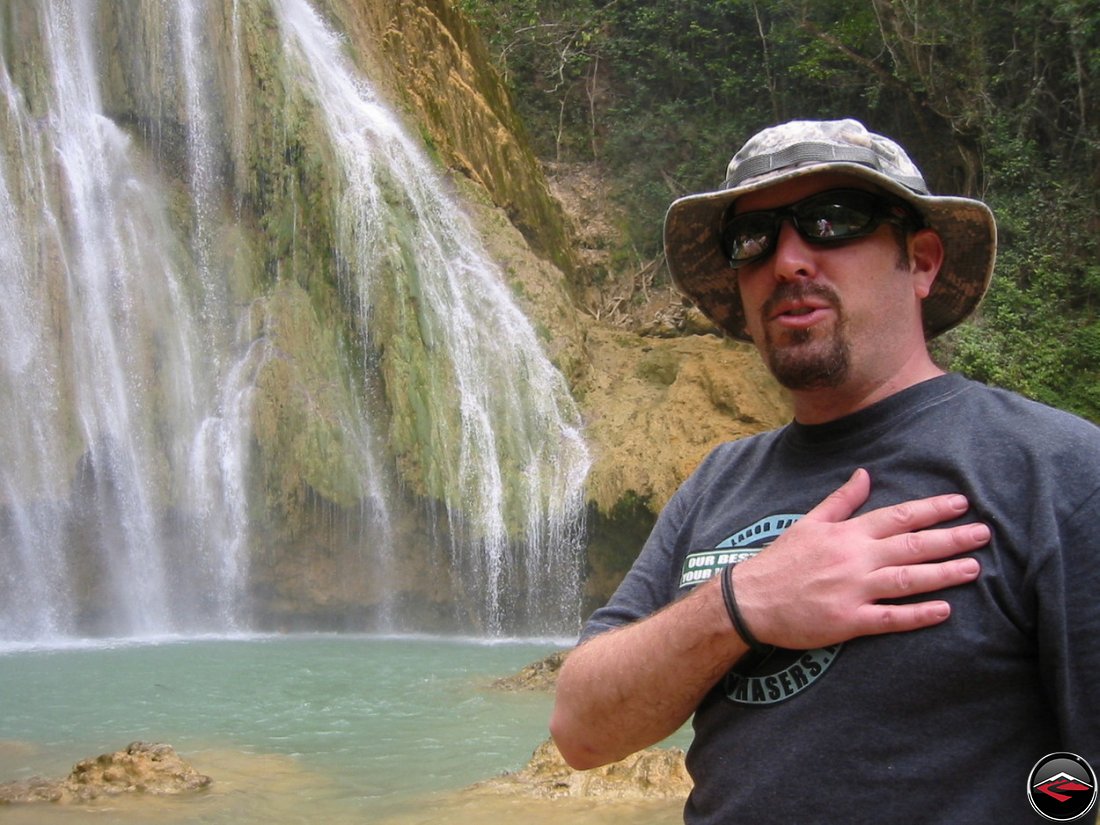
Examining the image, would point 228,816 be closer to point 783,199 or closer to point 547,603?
point 783,199

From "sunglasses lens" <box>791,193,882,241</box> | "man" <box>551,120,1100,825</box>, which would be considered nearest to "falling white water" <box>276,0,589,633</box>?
"man" <box>551,120,1100,825</box>

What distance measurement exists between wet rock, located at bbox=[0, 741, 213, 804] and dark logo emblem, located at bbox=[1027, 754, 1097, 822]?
4679 mm

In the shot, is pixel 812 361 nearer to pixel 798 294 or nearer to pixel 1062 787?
pixel 798 294

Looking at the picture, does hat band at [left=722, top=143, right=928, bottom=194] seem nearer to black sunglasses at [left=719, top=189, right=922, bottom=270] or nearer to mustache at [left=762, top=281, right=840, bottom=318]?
black sunglasses at [left=719, top=189, right=922, bottom=270]

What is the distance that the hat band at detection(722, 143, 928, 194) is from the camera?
1.62m

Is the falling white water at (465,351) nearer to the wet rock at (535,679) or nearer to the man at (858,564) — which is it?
the wet rock at (535,679)

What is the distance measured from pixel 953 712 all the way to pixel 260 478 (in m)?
12.3

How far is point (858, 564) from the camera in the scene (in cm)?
141

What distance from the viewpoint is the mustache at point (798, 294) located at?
5.38 ft

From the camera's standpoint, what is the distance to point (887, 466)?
1.55 m

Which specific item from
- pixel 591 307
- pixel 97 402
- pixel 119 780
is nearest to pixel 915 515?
pixel 119 780

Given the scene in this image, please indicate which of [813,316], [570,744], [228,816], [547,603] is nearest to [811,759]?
[570,744]

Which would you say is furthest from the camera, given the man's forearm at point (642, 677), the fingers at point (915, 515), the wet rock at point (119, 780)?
the wet rock at point (119, 780)

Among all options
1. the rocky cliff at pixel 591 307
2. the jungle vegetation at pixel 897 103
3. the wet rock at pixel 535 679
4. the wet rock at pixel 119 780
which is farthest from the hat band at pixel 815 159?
the jungle vegetation at pixel 897 103
